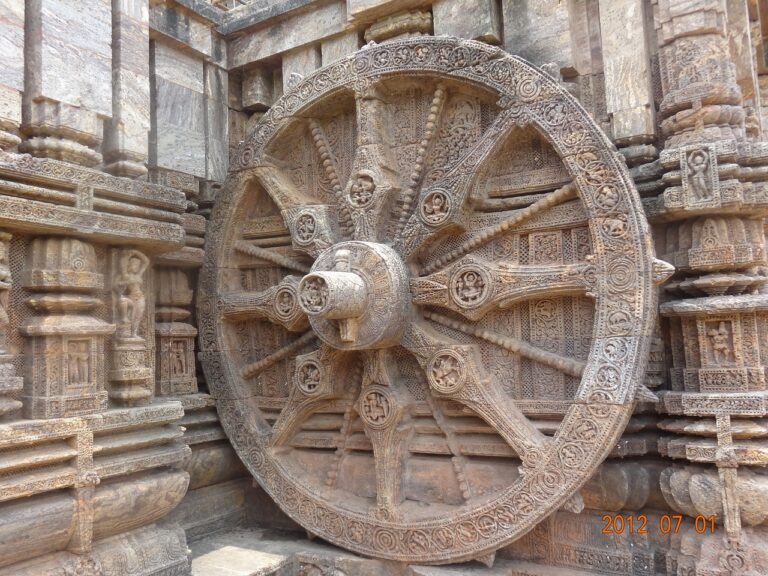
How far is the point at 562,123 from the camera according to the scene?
13.1ft

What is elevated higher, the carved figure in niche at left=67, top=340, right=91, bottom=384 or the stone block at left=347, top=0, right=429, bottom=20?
the stone block at left=347, top=0, right=429, bottom=20

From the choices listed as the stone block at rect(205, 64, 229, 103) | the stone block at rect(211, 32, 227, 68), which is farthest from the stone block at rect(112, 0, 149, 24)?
the stone block at rect(211, 32, 227, 68)

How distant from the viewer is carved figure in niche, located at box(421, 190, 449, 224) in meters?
4.36

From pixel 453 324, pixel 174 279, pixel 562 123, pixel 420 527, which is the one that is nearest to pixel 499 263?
pixel 453 324

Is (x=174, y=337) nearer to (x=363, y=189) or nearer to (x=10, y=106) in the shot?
(x=363, y=189)

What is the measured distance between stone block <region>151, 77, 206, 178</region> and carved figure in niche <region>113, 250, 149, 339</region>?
1.36 meters

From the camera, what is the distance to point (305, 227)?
4918 mm

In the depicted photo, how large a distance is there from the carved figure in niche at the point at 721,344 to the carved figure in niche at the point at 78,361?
3.81 meters

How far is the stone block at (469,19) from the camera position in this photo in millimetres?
4801

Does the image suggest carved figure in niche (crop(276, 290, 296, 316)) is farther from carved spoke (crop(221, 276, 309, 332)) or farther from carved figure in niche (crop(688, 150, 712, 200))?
carved figure in niche (crop(688, 150, 712, 200))

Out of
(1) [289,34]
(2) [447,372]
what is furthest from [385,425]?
(1) [289,34]

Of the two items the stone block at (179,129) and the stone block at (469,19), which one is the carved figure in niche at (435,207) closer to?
the stone block at (469,19)

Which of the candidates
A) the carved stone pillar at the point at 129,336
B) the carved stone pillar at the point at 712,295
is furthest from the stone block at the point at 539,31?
the carved stone pillar at the point at 129,336

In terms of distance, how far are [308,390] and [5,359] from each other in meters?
2.02
